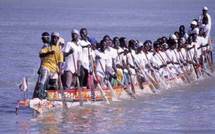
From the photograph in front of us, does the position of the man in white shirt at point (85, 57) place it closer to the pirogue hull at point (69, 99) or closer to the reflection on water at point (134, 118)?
the pirogue hull at point (69, 99)

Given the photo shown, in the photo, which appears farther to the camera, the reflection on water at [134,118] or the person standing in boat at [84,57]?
the person standing in boat at [84,57]

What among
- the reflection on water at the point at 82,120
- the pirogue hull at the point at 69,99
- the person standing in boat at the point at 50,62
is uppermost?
the person standing in boat at the point at 50,62

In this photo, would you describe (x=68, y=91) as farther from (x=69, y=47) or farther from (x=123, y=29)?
(x=123, y=29)

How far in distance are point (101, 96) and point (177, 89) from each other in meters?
5.57

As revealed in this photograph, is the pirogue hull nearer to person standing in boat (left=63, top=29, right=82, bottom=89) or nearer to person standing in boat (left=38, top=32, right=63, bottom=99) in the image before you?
person standing in boat (left=38, top=32, right=63, bottom=99)

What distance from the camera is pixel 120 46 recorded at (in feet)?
91.7

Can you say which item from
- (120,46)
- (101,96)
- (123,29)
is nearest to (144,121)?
(101,96)

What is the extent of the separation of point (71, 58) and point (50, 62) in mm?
1064

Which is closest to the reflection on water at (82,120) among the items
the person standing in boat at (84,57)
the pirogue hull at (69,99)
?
the pirogue hull at (69,99)

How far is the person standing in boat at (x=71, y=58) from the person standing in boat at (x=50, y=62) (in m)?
0.76

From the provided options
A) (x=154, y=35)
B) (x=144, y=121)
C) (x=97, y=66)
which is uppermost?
(x=154, y=35)

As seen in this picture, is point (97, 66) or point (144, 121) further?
point (97, 66)

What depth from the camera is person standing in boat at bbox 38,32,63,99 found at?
24156mm

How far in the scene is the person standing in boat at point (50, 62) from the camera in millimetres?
24156
